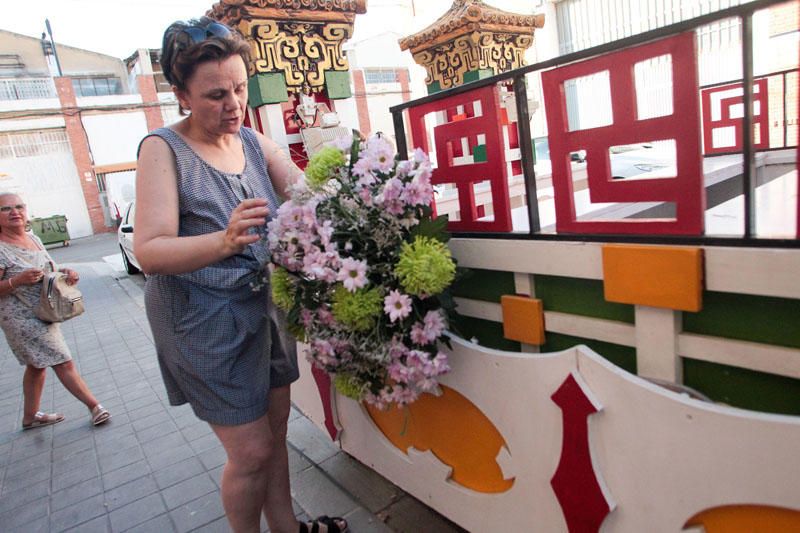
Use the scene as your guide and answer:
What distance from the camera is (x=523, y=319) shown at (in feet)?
5.28

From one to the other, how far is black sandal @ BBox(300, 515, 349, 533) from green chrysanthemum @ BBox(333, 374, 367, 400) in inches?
30.0

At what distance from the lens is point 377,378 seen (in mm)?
1577

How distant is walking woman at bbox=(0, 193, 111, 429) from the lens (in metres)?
3.13

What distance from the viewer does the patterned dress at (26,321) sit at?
3150 mm

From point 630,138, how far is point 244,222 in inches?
37.7

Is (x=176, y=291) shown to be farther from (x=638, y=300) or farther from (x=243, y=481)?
(x=638, y=300)

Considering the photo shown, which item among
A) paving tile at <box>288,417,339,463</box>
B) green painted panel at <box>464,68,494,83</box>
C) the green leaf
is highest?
green painted panel at <box>464,68,494,83</box>

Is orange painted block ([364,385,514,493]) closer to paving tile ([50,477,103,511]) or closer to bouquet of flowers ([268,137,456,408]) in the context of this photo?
bouquet of flowers ([268,137,456,408])

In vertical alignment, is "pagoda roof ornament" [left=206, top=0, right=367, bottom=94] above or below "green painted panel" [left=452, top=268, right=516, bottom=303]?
above

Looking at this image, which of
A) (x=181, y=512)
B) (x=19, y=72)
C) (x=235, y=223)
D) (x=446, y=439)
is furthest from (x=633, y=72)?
(x=19, y=72)

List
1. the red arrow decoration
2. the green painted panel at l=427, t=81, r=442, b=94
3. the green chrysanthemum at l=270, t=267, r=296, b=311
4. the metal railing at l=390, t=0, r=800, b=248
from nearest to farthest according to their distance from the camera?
the metal railing at l=390, t=0, r=800, b=248 → the red arrow decoration → the green chrysanthemum at l=270, t=267, r=296, b=311 → the green painted panel at l=427, t=81, r=442, b=94

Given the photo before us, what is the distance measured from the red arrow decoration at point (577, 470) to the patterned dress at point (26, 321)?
324 cm

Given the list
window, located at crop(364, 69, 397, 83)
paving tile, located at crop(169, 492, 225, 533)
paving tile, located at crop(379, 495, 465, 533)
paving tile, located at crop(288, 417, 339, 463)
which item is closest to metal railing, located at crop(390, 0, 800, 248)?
paving tile, located at crop(379, 495, 465, 533)

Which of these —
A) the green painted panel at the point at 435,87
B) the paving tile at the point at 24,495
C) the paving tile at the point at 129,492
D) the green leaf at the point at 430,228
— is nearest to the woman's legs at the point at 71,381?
the paving tile at the point at 24,495
